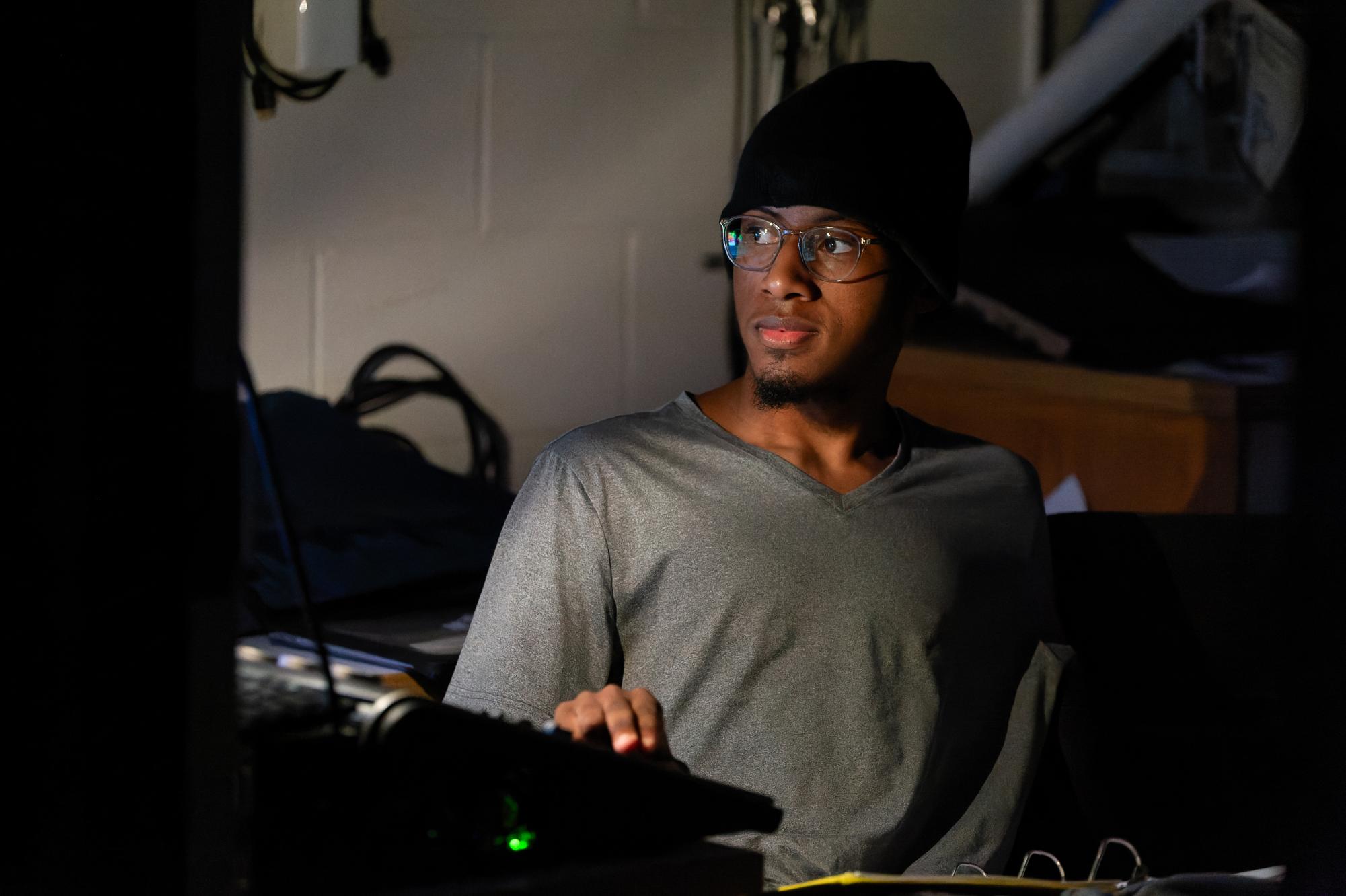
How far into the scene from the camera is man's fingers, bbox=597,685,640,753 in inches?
28.0

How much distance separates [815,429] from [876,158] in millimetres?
246

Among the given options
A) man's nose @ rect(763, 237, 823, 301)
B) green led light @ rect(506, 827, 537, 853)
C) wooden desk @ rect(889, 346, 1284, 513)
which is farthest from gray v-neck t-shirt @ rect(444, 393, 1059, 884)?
wooden desk @ rect(889, 346, 1284, 513)

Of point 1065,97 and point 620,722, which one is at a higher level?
point 1065,97

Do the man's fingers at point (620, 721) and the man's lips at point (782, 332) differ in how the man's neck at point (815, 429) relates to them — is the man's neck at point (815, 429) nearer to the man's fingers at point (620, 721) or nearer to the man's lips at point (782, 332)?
the man's lips at point (782, 332)

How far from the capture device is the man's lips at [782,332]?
4.11 feet

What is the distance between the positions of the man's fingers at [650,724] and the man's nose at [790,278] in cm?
56

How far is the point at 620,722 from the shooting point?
73 centimetres

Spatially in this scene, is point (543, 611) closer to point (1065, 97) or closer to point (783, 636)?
point (783, 636)

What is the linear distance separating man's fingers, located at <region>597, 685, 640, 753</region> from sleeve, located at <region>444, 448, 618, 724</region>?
0.33 m

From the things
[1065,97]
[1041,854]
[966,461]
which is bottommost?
[1041,854]

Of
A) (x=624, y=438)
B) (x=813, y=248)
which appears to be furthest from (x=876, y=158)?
(x=624, y=438)

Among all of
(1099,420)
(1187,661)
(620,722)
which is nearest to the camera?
(620,722)

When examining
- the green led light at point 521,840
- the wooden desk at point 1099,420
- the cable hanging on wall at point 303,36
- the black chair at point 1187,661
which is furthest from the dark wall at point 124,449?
the wooden desk at point 1099,420

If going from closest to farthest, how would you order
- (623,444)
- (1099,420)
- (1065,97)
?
1. (623,444)
2. (1099,420)
3. (1065,97)
